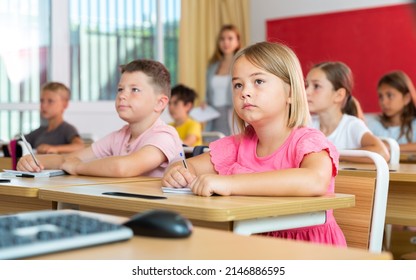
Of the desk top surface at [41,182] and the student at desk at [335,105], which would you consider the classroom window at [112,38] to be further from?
the desk top surface at [41,182]

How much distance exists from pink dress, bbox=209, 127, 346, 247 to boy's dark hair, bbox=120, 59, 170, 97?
69 cm

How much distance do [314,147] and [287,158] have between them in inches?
4.9

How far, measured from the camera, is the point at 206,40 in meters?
7.82

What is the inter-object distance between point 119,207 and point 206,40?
6.23m

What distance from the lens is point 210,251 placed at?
3.17 feet

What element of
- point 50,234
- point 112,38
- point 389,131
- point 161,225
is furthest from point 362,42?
point 50,234

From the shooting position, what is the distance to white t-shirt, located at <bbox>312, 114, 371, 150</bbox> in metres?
3.77

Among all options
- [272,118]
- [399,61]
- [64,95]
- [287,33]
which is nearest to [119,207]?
[272,118]

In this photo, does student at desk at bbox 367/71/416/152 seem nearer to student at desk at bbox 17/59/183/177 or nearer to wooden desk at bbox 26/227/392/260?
student at desk at bbox 17/59/183/177

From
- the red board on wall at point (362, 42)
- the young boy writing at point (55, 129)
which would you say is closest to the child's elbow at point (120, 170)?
the young boy writing at point (55, 129)

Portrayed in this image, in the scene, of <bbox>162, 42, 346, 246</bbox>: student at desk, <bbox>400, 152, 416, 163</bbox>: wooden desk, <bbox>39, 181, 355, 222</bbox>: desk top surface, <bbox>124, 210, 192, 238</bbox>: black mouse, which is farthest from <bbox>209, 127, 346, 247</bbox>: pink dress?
<bbox>400, 152, 416, 163</bbox>: wooden desk

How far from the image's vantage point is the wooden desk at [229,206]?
1.54 metres

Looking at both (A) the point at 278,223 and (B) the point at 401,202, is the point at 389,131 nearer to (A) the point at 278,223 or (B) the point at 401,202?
(B) the point at 401,202
